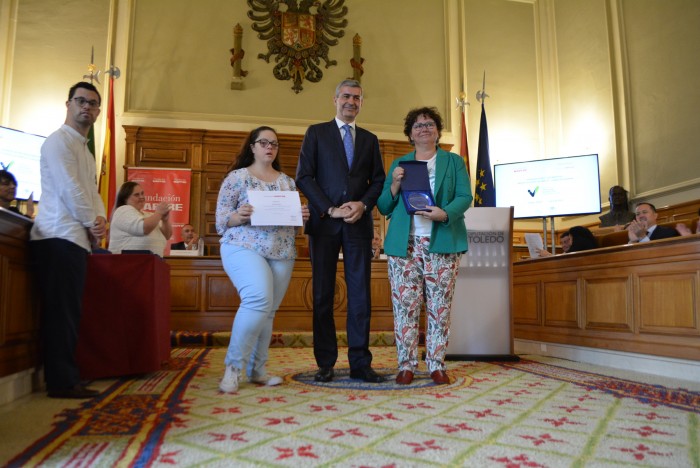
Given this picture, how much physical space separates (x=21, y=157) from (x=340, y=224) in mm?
5231

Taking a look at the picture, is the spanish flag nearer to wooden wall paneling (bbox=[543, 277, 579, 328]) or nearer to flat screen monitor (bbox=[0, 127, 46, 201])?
flat screen monitor (bbox=[0, 127, 46, 201])

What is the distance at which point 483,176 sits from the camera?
7.95 meters

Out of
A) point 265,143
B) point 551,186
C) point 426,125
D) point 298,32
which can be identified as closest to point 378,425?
point 265,143

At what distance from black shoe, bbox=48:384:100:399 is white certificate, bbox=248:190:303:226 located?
1026mm

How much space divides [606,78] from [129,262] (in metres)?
7.11

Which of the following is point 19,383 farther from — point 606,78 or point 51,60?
point 606,78

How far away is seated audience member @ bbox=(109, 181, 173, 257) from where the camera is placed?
3297 millimetres

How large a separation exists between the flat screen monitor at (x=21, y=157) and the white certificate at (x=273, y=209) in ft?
15.7

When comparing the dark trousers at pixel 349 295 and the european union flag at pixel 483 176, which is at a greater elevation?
the european union flag at pixel 483 176

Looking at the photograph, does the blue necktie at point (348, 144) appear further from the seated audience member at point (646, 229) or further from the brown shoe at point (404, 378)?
the seated audience member at point (646, 229)

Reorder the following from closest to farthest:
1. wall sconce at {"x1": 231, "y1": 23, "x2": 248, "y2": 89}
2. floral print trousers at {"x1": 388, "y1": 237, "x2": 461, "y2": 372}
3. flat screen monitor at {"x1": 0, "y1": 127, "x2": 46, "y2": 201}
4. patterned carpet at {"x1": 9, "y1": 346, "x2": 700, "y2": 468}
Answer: patterned carpet at {"x1": 9, "y1": 346, "x2": 700, "y2": 468} → floral print trousers at {"x1": 388, "y1": 237, "x2": 461, "y2": 372} → flat screen monitor at {"x1": 0, "y1": 127, "x2": 46, "y2": 201} → wall sconce at {"x1": 231, "y1": 23, "x2": 248, "y2": 89}

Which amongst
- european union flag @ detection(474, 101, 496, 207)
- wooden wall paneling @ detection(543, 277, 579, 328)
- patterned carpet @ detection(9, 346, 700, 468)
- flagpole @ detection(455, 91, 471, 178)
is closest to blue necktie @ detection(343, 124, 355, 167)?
patterned carpet @ detection(9, 346, 700, 468)

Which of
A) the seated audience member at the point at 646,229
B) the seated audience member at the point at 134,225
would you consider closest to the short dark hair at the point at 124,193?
the seated audience member at the point at 134,225

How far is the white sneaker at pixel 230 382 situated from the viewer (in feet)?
8.38
